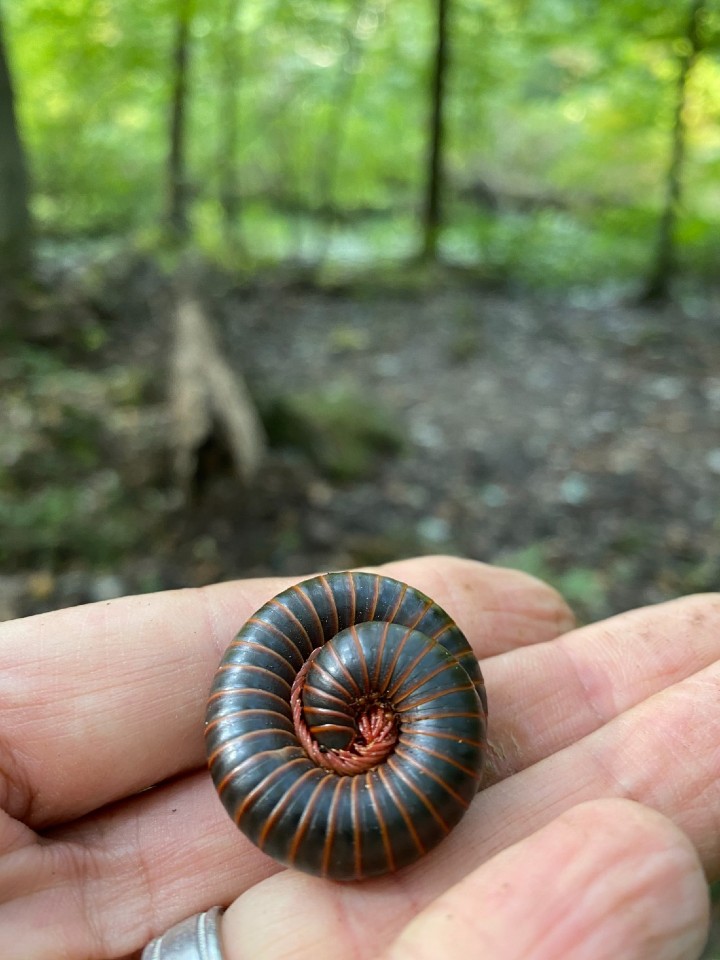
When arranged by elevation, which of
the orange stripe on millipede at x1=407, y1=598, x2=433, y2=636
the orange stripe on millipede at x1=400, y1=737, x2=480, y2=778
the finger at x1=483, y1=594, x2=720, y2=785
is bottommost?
the finger at x1=483, y1=594, x2=720, y2=785

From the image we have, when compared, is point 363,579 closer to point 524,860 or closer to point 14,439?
point 524,860

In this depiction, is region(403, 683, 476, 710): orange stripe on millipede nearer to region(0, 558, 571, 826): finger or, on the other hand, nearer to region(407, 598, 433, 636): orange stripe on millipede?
region(407, 598, 433, 636): orange stripe on millipede

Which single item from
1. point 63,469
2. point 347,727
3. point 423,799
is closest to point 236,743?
point 347,727

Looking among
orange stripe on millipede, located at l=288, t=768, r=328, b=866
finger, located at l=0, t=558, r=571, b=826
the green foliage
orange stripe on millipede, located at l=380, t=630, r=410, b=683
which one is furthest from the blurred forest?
orange stripe on millipede, located at l=288, t=768, r=328, b=866

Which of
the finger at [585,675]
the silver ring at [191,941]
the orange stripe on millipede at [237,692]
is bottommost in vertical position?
the silver ring at [191,941]

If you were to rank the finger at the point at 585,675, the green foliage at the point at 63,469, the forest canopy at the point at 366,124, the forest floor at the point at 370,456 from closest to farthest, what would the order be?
1. the finger at the point at 585,675
2. the green foliage at the point at 63,469
3. the forest floor at the point at 370,456
4. the forest canopy at the point at 366,124

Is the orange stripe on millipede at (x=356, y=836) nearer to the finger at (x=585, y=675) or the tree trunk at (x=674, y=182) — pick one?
the finger at (x=585, y=675)

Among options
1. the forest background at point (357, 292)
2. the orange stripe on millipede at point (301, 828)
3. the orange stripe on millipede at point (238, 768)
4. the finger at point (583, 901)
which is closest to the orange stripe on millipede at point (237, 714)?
the orange stripe on millipede at point (238, 768)
